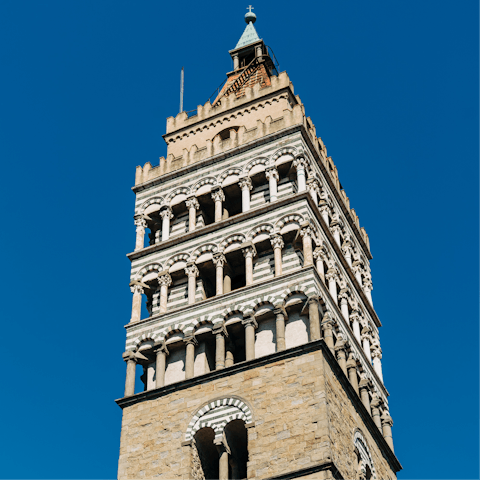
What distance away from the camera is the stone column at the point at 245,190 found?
3008 cm

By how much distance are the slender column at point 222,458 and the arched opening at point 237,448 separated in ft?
0.75

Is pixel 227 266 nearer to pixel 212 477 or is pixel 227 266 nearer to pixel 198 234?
pixel 198 234

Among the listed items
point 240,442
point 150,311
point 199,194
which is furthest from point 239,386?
point 199,194

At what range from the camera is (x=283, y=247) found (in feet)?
93.7

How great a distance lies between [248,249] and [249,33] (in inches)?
654

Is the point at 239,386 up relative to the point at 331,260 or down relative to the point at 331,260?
down

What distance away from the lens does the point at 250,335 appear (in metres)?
26.5

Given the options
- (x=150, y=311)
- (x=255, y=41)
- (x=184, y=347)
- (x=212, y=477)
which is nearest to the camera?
(x=212, y=477)

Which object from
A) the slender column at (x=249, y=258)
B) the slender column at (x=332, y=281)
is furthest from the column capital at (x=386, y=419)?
the slender column at (x=249, y=258)

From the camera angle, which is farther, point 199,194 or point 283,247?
point 199,194

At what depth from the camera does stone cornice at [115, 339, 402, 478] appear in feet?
83.0

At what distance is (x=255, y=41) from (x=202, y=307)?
16.5 m

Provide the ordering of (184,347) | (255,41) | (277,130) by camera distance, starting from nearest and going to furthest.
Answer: (184,347)
(277,130)
(255,41)

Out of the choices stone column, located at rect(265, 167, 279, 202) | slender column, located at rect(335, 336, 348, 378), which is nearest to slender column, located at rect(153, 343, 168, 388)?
slender column, located at rect(335, 336, 348, 378)
